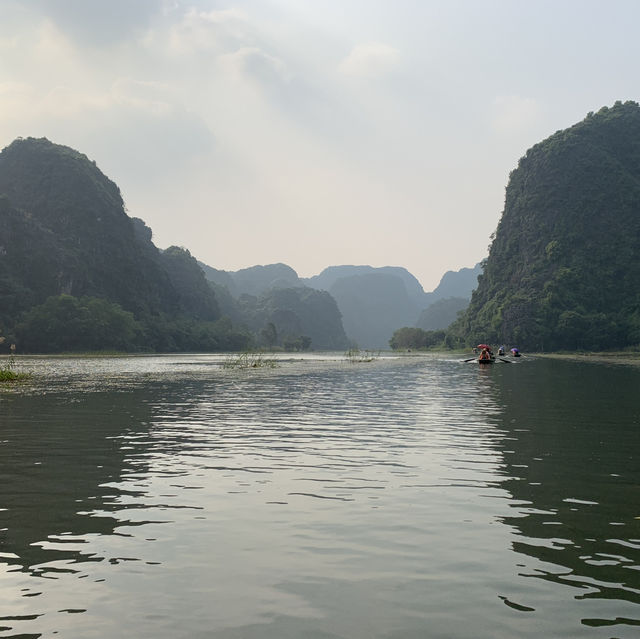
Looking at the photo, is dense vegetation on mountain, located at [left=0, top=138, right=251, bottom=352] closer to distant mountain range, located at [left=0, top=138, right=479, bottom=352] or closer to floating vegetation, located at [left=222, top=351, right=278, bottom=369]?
distant mountain range, located at [left=0, top=138, right=479, bottom=352]

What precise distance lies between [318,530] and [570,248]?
563ft

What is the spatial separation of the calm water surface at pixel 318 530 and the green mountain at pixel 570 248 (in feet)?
436

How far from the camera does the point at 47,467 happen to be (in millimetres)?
15078

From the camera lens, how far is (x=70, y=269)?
165 metres

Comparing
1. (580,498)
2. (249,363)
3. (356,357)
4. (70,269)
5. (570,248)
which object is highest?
(570,248)

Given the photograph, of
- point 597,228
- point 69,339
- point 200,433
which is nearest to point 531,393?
point 200,433

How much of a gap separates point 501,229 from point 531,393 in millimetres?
168917

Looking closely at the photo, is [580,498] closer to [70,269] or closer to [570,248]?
[70,269]

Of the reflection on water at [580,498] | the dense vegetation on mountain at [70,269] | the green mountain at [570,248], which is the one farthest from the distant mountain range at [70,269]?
the reflection on water at [580,498]

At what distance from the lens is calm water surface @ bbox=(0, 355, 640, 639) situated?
6840 millimetres

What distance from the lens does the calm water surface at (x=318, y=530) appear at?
6840mm

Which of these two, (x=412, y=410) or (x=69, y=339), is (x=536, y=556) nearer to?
(x=412, y=410)

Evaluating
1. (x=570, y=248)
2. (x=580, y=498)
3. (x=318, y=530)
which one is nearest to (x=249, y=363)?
(x=580, y=498)

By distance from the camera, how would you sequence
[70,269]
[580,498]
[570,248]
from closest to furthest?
[580,498], [70,269], [570,248]
